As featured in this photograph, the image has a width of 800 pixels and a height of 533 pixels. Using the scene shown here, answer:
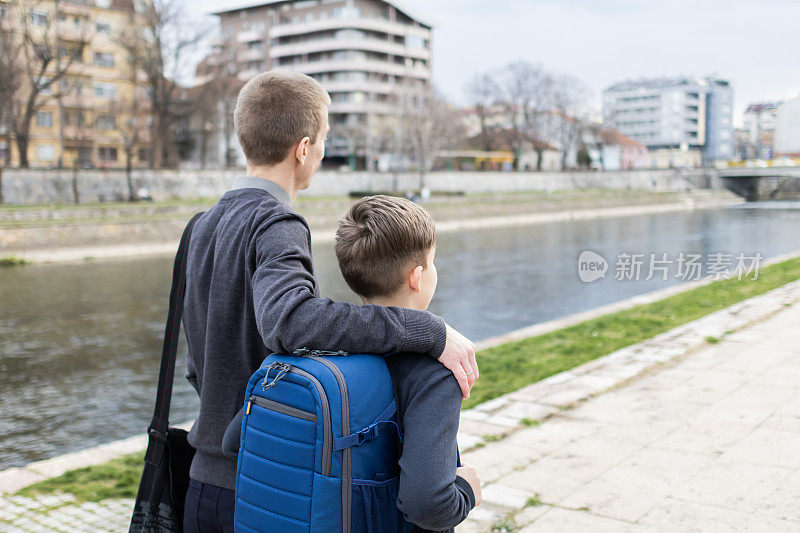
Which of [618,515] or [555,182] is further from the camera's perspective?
[555,182]

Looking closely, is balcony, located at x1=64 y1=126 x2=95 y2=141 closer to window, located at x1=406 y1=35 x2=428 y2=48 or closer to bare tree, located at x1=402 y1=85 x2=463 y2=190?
bare tree, located at x1=402 y1=85 x2=463 y2=190

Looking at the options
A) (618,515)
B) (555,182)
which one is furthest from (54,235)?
(555,182)

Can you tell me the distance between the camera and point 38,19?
129 feet

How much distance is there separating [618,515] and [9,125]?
119ft

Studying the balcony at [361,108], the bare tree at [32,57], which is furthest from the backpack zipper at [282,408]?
the balcony at [361,108]

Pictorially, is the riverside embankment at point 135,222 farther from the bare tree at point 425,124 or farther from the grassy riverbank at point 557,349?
the grassy riverbank at point 557,349

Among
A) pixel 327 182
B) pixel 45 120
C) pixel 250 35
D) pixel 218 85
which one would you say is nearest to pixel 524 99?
pixel 250 35

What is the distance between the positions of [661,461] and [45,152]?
53169 millimetres

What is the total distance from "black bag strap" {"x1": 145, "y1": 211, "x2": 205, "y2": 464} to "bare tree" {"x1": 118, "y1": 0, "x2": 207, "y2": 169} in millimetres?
41410

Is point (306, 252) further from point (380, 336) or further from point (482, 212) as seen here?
point (482, 212)

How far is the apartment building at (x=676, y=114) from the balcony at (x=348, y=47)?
24262mm

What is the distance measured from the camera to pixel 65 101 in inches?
1719

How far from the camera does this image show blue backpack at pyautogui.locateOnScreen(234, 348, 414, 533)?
4.80ft

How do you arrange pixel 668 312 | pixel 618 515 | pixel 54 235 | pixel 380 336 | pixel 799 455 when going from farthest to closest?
1. pixel 54 235
2. pixel 668 312
3. pixel 799 455
4. pixel 618 515
5. pixel 380 336
